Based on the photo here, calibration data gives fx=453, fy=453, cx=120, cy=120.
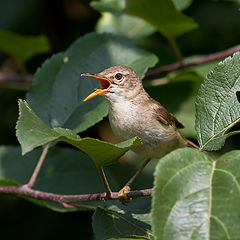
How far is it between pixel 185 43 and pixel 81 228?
2.39 meters

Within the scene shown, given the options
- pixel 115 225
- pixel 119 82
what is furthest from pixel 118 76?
pixel 115 225

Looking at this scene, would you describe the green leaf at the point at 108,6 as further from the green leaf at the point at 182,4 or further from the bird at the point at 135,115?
the bird at the point at 135,115

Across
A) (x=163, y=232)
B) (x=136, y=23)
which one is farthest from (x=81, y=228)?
(x=163, y=232)

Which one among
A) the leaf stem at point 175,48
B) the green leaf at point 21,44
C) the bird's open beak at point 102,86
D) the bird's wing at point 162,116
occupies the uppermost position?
the green leaf at point 21,44

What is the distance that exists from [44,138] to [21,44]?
2788 mm

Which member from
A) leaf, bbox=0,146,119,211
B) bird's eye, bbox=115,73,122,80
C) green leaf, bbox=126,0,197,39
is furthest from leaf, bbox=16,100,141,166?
green leaf, bbox=126,0,197,39

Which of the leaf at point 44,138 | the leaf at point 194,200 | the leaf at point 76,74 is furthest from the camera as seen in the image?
the leaf at point 76,74

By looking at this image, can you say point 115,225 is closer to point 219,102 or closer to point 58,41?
point 219,102

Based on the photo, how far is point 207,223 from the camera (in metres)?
1.85

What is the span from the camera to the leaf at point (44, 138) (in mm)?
1970

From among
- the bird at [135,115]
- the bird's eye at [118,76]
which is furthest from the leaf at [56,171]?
the bird's eye at [118,76]

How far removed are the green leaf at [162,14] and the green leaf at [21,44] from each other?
102 cm

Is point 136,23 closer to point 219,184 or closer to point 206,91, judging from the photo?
point 206,91

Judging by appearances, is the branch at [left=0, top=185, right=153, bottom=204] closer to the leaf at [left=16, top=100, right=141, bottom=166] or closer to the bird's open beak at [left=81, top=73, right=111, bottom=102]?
the leaf at [left=16, top=100, right=141, bottom=166]
